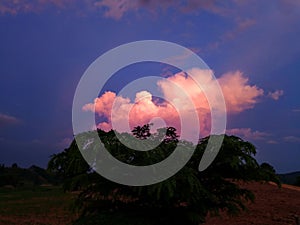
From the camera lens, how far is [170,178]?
14.9 feet

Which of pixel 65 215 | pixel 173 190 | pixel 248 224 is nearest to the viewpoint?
pixel 173 190

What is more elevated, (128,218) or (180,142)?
(180,142)

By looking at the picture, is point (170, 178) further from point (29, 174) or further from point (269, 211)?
point (29, 174)

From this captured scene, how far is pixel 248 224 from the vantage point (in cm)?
1318

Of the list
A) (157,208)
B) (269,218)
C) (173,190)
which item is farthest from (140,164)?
(269,218)

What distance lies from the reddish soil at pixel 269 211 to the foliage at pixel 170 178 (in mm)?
4857

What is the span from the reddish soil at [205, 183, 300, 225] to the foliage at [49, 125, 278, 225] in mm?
4857

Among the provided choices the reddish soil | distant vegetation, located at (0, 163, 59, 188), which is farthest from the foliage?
distant vegetation, located at (0, 163, 59, 188)

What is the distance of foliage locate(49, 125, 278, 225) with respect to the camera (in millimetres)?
4668

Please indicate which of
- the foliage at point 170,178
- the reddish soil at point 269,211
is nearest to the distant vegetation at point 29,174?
the reddish soil at point 269,211

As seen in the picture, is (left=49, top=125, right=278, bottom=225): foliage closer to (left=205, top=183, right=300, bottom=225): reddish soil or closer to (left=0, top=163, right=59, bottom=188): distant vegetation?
(left=205, top=183, right=300, bottom=225): reddish soil

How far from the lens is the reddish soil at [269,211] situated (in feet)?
44.4

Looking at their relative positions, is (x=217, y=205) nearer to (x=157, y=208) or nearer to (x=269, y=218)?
(x=157, y=208)

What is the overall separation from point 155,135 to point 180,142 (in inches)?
13.7
